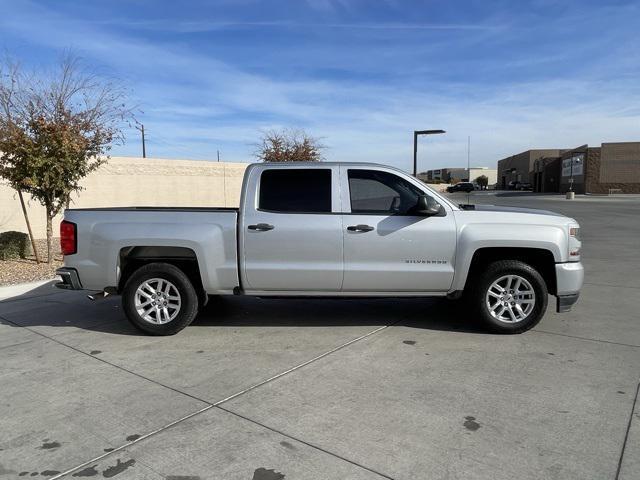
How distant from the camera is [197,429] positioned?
140 inches

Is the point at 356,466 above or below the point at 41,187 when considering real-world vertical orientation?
below

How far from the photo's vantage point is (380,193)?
571 cm

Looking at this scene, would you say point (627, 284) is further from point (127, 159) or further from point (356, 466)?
point (127, 159)

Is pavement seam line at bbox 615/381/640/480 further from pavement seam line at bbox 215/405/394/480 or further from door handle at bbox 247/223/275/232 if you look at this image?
door handle at bbox 247/223/275/232

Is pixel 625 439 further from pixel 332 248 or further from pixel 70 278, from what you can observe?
pixel 70 278

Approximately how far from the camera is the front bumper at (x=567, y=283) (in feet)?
18.1

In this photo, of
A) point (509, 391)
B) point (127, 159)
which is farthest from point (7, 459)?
point (127, 159)

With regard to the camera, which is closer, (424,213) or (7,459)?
(7,459)

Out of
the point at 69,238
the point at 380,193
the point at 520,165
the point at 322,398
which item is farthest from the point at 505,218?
the point at 520,165

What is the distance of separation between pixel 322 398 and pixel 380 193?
8.35 ft

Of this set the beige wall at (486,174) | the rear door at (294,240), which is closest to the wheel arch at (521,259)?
the rear door at (294,240)

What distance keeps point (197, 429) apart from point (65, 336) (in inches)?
120

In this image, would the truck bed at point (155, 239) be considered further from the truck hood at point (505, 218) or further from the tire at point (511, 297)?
the tire at point (511, 297)

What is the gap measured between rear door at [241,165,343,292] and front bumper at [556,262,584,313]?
7.84 ft
